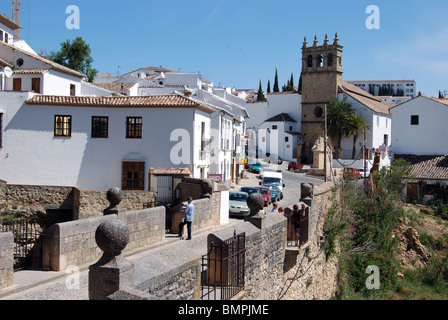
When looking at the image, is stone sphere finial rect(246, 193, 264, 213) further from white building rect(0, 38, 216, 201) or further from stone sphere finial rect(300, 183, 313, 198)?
white building rect(0, 38, 216, 201)

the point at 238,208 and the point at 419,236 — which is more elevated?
the point at 238,208

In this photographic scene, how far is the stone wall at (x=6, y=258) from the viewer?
8.01 meters

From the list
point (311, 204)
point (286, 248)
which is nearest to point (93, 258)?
point (286, 248)

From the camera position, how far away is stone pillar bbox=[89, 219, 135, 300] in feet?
17.4

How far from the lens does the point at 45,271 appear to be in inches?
377

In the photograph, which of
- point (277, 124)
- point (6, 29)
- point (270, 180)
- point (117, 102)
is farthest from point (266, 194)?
point (277, 124)

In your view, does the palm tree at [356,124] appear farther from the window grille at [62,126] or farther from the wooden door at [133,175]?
the window grille at [62,126]

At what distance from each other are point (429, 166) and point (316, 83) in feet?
97.2

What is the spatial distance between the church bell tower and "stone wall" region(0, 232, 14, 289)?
56725 mm

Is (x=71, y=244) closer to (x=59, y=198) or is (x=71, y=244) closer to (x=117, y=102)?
(x=59, y=198)

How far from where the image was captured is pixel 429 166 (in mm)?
36406

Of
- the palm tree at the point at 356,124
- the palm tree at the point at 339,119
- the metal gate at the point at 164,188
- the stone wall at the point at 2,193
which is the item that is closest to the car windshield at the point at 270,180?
the metal gate at the point at 164,188

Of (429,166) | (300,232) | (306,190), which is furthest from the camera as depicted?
(429,166)
